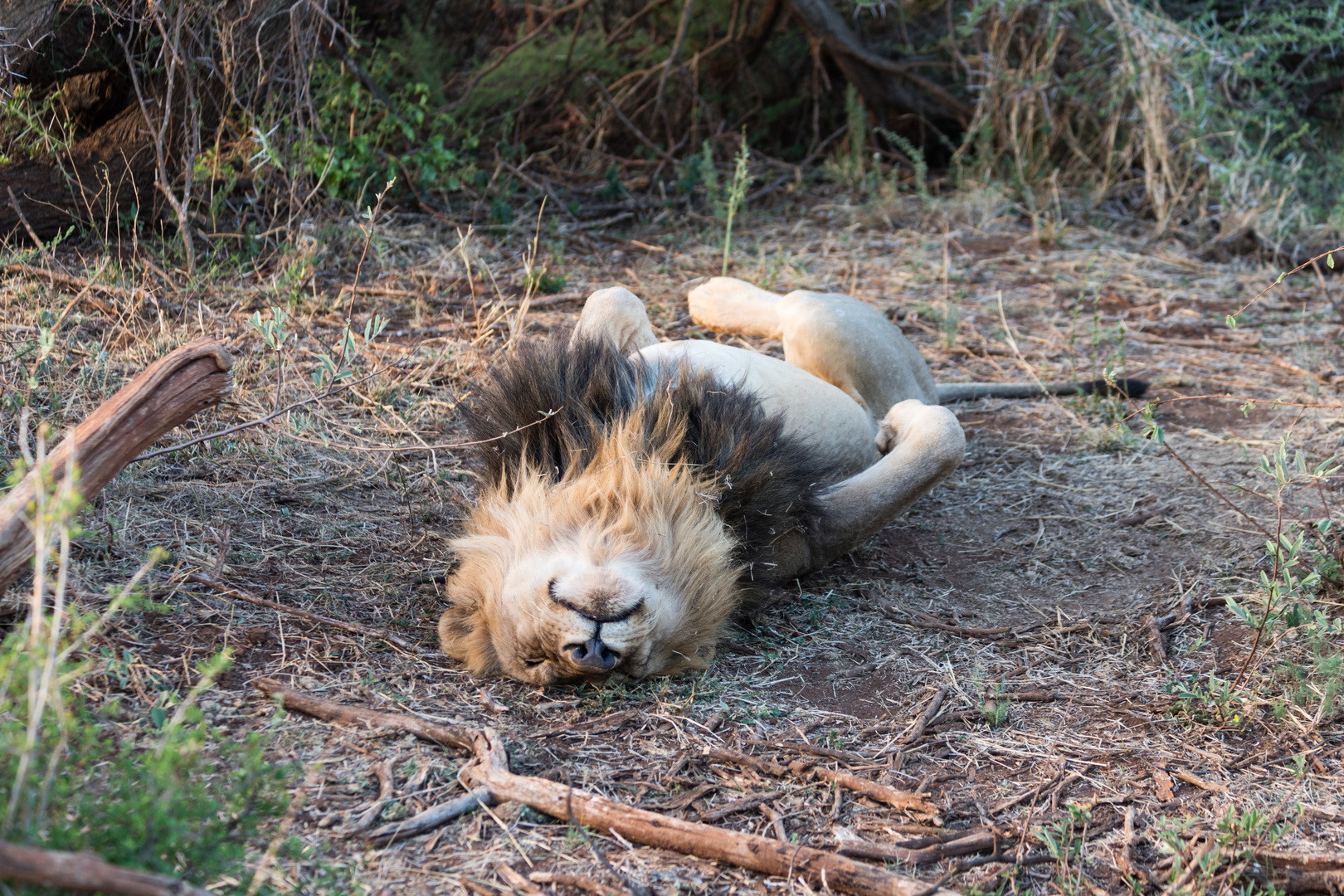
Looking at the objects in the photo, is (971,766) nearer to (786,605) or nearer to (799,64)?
(786,605)

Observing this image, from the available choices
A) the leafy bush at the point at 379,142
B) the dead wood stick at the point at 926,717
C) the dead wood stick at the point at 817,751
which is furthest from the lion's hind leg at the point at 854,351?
the leafy bush at the point at 379,142

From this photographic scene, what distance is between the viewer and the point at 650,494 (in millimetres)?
2738

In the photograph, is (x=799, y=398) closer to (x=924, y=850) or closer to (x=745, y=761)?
(x=745, y=761)

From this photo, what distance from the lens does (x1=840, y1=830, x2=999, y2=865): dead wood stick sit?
2.07 meters

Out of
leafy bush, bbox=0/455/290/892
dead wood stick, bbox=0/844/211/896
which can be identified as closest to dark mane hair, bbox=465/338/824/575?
leafy bush, bbox=0/455/290/892

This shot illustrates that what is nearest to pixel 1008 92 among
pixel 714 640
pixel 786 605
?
pixel 786 605

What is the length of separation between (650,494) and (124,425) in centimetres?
119

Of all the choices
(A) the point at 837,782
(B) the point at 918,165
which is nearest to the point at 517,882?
(A) the point at 837,782

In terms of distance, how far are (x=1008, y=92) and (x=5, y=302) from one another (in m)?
5.75

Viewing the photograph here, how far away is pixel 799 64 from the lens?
313 inches

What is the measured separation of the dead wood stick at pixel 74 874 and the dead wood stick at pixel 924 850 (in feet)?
4.14

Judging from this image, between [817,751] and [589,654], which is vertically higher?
[589,654]

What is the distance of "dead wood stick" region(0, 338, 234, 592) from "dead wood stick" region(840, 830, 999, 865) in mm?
1566

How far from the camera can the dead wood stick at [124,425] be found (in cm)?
198
